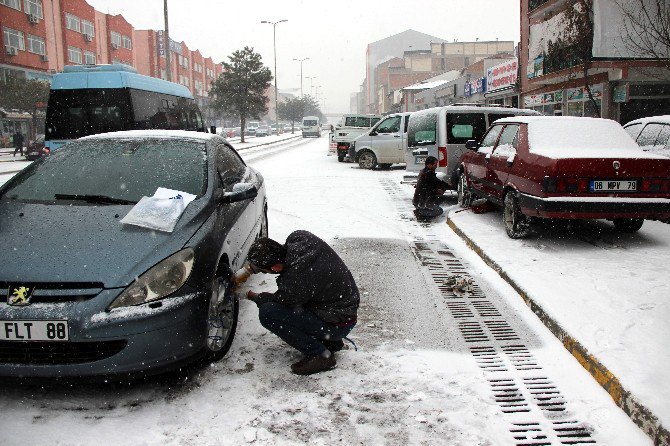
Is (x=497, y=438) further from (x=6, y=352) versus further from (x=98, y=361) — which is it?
(x=6, y=352)

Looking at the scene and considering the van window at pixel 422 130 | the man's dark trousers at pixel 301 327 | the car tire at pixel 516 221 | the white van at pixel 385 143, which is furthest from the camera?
the white van at pixel 385 143

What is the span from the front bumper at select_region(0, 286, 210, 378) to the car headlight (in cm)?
4

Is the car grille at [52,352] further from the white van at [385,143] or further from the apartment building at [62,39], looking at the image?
the apartment building at [62,39]

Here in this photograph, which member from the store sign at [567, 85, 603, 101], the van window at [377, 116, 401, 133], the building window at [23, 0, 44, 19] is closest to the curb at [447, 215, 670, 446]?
the van window at [377, 116, 401, 133]

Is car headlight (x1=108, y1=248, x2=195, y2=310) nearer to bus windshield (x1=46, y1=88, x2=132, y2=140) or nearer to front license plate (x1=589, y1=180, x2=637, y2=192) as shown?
front license plate (x1=589, y1=180, x2=637, y2=192)

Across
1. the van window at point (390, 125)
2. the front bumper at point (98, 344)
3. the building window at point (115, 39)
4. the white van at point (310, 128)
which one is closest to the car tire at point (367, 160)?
the van window at point (390, 125)

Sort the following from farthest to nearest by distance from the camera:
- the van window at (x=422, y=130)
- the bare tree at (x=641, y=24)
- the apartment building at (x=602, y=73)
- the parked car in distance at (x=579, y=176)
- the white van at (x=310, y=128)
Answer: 1. the white van at (x=310, y=128)
2. the apartment building at (x=602, y=73)
3. the bare tree at (x=641, y=24)
4. the van window at (x=422, y=130)
5. the parked car in distance at (x=579, y=176)

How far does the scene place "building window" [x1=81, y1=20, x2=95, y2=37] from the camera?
2087 inches

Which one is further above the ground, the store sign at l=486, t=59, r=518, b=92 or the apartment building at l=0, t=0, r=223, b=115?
the apartment building at l=0, t=0, r=223, b=115

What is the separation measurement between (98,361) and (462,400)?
210 centimetres

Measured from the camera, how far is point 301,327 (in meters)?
3.67

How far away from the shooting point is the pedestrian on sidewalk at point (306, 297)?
3537 millimetres

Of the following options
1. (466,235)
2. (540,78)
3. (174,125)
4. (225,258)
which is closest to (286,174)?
(174,125)

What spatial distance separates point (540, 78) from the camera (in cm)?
2277
